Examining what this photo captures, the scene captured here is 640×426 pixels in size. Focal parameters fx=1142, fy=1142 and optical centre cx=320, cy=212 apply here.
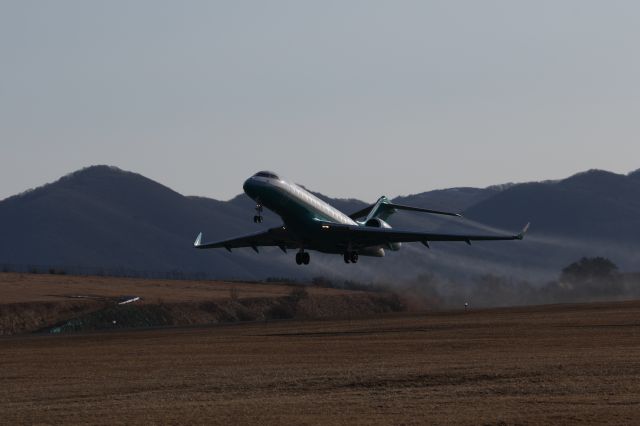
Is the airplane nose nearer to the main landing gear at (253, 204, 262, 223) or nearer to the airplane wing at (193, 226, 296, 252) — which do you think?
the main landing gear at (253, 204, 262, 223)

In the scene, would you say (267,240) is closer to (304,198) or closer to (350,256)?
(350,256)

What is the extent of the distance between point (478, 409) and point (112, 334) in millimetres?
40546

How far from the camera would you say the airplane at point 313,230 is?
5981 centimetres

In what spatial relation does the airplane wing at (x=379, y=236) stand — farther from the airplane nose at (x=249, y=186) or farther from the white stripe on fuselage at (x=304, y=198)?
the airplane nose at (x=249, y=186)

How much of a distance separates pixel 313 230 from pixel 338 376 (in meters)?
23.8

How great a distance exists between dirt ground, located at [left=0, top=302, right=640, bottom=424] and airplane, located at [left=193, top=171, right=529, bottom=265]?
16.5ft

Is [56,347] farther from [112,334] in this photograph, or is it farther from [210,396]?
[210,396]

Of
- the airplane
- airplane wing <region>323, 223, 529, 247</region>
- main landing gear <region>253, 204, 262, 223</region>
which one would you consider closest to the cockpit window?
the airplane

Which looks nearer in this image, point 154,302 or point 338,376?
point 338,376

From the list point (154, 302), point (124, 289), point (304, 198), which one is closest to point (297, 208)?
point (304, 198)

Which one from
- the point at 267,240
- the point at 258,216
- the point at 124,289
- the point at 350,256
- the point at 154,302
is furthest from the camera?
the point at 124,289

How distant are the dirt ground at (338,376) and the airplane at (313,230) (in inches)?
198

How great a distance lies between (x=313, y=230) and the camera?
63.2m

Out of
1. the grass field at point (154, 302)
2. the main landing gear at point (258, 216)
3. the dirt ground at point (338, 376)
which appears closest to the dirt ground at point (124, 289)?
the grass field at point (154, 302)
